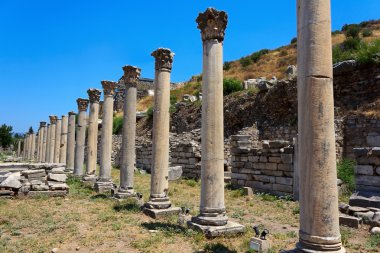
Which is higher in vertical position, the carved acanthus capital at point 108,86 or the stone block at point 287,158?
the carved acanthus capital at point 108,86

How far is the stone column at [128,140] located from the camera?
463 inches

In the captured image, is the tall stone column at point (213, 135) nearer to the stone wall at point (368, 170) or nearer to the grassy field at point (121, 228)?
the grassy field at point (121, 228)

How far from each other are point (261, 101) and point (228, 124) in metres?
→ 3.31

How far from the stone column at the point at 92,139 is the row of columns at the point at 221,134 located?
7.66 ft

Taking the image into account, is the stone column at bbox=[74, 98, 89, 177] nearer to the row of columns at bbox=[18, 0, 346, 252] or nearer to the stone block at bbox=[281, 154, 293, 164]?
the row of columns at bbox=[18, 0, 346, 252]

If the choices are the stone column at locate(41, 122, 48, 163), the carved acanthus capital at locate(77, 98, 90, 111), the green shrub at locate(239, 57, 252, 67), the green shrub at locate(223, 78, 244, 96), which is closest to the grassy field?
the carved acanthus capital at locate(77, 98, 90, 111)

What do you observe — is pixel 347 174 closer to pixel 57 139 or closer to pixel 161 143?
pixel 161 143

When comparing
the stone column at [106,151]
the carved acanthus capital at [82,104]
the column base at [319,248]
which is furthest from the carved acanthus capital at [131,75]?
the column base at [319,248]

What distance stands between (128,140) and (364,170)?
7581mm

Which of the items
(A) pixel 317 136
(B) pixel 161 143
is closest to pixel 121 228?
(B) pixel 161 143

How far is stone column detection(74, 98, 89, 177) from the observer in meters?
18.3

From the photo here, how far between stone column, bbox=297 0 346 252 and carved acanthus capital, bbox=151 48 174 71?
555 cm

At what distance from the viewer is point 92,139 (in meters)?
16.8

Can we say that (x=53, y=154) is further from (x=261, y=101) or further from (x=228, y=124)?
(x=261, y=101)
